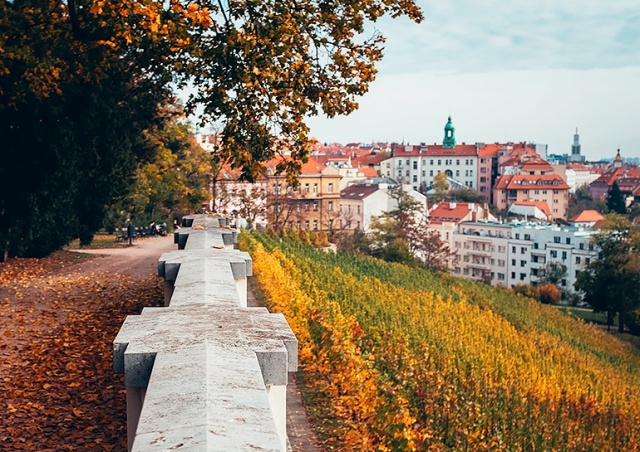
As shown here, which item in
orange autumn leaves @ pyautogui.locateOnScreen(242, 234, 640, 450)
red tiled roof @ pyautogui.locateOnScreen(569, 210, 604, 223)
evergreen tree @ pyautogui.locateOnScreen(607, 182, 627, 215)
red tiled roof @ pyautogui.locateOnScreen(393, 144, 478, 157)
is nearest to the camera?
orange autumn leaves @ pyautogui.locateOnScreen(242, 234, 640, 450)

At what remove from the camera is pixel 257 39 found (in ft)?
38.3

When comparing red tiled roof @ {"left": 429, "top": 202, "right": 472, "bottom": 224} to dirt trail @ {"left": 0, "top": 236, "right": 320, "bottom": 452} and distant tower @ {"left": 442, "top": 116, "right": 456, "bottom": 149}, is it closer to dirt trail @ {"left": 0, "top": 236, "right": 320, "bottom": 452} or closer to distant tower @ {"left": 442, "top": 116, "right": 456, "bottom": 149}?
distant tower @ {"left": 442, "top": 116, "right": 456, "bottom": 149}

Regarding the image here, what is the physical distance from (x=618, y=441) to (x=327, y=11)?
8540mm

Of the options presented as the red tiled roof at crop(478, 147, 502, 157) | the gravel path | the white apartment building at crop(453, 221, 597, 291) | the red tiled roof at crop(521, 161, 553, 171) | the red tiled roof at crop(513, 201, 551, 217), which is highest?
the red tiled roof at crop(478, 147, 502, 157)

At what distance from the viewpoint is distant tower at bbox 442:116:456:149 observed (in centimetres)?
14652

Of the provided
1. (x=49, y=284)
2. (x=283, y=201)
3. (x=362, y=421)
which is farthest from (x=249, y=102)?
(x=283, y=201)

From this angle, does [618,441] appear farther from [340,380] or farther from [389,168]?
[389,168]

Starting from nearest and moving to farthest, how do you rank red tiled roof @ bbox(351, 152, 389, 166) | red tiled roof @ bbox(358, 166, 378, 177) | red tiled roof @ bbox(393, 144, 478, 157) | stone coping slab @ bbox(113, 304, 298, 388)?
stone coping slab @ bbox(113, 304, 298, 388)
red tiled roof @ bbox(358, 166, 378, 177)
red tiled roof @ bbox(393, 144, 478, 157)
red tiled roof @ bbox(351, 152, 389, 166)

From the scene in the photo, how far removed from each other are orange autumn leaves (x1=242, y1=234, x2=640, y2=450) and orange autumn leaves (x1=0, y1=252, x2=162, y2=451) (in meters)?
1.96

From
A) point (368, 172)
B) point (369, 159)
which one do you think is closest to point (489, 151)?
point (369, 159)

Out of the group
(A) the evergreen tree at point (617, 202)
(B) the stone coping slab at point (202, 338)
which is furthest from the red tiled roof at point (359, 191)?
(B) the stone coping slab at point (202, 338)

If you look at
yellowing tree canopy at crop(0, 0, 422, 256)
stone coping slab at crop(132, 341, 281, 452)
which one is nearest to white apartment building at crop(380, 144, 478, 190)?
yellowing tree canopy at crop(0, 0, 422, 256)

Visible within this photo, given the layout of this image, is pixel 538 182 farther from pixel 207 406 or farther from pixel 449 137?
pixel 207 406

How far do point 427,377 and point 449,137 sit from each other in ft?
468
